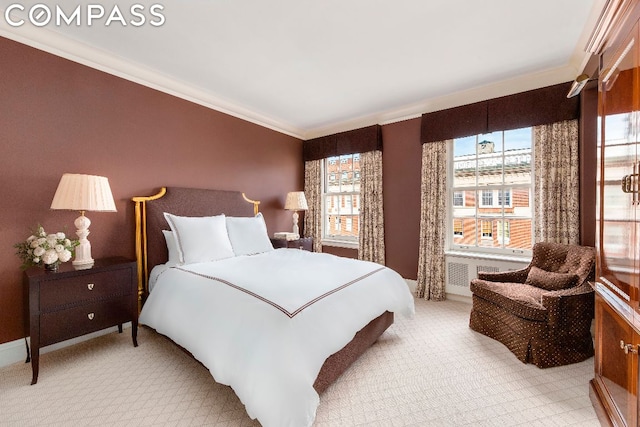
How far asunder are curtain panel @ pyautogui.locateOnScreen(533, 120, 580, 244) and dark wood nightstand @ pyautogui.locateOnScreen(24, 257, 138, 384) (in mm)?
4365

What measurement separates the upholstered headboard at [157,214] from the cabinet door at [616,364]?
3746 mm

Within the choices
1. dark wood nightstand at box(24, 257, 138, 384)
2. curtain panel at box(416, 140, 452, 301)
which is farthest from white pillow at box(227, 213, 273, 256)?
curtain panel at box(416, 140, 452, 301)

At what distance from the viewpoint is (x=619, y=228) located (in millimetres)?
1394

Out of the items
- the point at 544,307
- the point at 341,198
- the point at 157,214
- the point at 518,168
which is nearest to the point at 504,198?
the point at 518,168

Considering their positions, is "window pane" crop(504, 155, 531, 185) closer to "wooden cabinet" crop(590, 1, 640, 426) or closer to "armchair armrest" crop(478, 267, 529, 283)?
"armchair armrest" crop(478, 267, 529, 283)

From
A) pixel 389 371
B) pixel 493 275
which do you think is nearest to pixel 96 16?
pixel 389 371

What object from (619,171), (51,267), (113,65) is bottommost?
(51,267)

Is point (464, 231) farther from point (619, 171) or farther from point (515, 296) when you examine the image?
point (619, 171)

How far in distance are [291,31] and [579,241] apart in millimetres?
3648

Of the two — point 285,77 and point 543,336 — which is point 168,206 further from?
point 543,336

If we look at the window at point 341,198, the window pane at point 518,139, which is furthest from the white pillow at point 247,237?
the window pane at point 518,139

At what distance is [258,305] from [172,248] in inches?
68.9

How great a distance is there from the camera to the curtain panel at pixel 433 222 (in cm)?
375

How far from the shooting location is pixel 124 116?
9.45 feet
